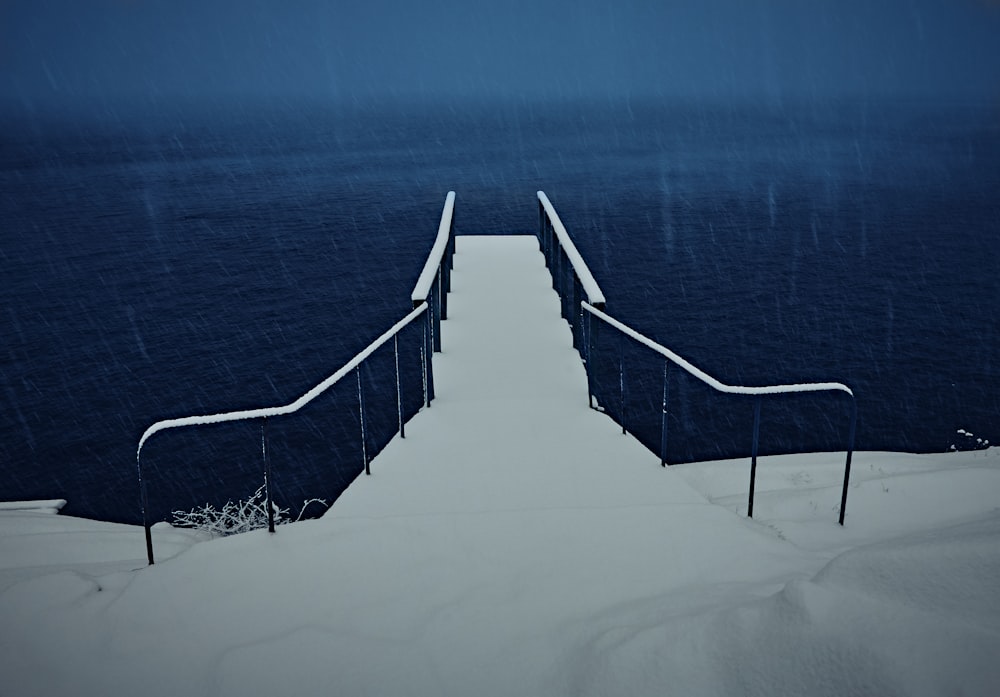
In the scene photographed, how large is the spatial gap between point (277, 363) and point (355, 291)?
7.25m

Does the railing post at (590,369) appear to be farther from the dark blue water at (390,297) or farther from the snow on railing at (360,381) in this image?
the dark blue water at (390,297)

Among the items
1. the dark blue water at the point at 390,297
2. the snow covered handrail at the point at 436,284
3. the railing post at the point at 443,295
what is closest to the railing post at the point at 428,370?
the snow covered handrail at the point at 436,284

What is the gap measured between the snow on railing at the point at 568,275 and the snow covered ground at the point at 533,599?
1.82m

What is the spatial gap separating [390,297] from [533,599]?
2700 centimetres

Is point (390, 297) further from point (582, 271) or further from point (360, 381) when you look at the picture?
point (360, 381)

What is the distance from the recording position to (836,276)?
106ft

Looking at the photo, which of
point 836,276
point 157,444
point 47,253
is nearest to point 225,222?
point 47,253

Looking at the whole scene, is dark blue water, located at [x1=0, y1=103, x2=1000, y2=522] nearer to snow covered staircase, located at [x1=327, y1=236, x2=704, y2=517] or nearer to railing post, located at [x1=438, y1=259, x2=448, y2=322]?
railing post, located at [x1=438, y1=259, x2=448, y2=322]

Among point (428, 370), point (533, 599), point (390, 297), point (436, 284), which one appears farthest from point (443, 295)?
point (390, 297)

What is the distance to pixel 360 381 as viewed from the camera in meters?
5.32

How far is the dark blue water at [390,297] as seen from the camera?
2077cm

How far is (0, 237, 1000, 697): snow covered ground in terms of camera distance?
3.00 meters

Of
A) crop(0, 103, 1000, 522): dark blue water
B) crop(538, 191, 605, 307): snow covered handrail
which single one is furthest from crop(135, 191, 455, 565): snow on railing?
crop(0, 103, 1000, 522): dark blue water

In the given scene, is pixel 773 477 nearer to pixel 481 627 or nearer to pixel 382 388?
pixel 481 627
